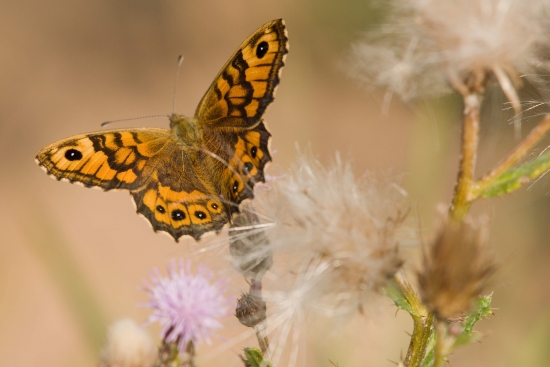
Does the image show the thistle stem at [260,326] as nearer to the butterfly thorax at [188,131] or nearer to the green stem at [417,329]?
the green stem at [417,329]

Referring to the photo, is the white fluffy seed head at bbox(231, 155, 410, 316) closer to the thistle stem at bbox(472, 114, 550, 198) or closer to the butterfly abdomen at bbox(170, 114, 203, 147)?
the thistle stem at bbox(472, 114, 550, 198)

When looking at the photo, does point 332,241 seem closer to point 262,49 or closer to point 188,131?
point 262,49

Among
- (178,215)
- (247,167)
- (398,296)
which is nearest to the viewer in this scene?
(398,296)

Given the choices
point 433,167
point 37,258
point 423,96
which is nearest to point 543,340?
point 433,167

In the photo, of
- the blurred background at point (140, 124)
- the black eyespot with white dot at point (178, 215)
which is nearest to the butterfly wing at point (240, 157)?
the black eyespot with white dot at point (178, 215)

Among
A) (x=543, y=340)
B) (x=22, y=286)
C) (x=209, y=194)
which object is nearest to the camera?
(x=209, y=194)

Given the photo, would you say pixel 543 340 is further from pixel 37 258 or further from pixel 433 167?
pixel 37 258

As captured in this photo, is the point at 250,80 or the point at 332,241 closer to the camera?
the point at 332,241

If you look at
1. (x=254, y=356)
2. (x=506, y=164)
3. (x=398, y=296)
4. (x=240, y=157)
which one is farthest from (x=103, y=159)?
(x=506, y=164)
